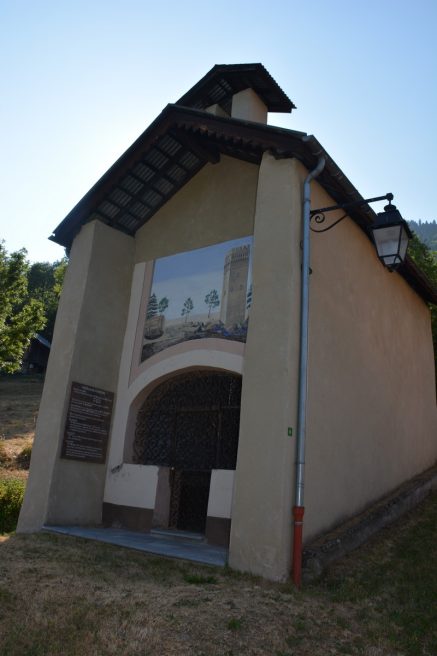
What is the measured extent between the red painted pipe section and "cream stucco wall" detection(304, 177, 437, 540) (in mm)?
611

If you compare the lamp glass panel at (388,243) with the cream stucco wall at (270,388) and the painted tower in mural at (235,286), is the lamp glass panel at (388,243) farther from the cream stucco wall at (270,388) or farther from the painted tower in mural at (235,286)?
the painted tower in mural at (235,286)

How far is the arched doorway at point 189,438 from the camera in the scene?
32.6 feet

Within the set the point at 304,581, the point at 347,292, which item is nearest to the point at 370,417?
the point at 347,292

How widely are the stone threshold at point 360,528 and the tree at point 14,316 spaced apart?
14426mm

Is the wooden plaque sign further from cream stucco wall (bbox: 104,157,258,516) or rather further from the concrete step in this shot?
the concrete step

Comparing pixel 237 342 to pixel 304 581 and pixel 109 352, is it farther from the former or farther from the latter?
pixel 304 581

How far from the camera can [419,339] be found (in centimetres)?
1409

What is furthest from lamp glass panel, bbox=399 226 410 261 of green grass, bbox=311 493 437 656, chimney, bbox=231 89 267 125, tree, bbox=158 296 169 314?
chimney, bbox=231 89 267 125

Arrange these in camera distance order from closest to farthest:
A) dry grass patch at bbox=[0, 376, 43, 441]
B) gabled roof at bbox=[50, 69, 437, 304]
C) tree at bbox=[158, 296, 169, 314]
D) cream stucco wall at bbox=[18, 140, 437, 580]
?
cream stucco wall at bbox=[18, 140, 437, 580], gabled roof at bbox=[50, 69, 437, 304], tree at bbox=[158, 296, 169, 314], dry grass patch at bbox=[0, 376, 43, 441]

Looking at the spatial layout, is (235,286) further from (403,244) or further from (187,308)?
(403,244)

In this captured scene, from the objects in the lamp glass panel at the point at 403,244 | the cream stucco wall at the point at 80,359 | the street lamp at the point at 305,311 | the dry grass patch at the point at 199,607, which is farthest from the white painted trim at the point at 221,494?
the lamp glass panel at the point at 403,244

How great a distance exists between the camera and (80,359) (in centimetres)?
1048

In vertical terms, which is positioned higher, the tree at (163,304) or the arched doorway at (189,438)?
the tree at (163,304)

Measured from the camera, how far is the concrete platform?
751 centimetres
